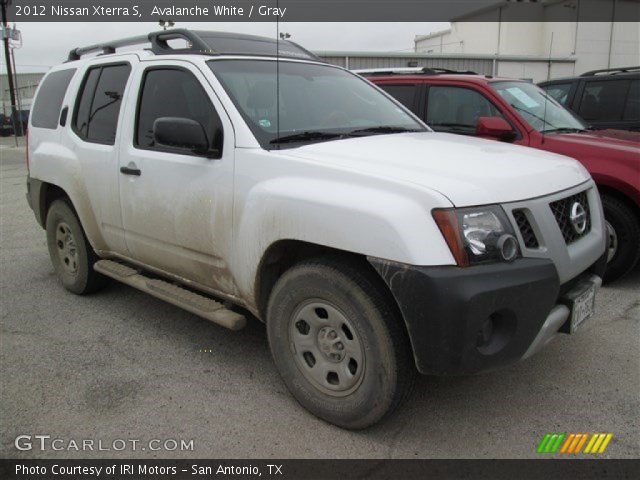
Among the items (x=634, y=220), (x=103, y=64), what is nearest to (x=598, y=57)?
(x=634, y=220)

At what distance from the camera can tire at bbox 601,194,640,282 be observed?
4.68 m

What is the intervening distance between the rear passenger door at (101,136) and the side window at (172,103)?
0.25 meters

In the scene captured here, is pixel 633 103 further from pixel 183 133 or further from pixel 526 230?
pixel 183 133

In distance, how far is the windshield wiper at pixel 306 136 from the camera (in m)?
3.11

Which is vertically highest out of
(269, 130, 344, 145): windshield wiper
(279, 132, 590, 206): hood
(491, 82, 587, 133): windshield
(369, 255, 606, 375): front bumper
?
(491, 82, 587, 133): windshield

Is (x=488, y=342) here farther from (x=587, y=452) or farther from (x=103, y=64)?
(x=103, y=64)

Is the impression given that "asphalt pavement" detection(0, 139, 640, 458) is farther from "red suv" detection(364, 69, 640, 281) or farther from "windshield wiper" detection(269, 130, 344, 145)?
"windshield wiper" detection(269, 130, 344, 145)

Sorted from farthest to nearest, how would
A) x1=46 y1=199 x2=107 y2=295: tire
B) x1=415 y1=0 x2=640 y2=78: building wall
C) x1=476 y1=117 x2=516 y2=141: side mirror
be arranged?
x1=415 y1=0 x2=640 y2=78: building wall → x1=476 y1=117 x2=516 y2=141: side mirror → x1=46 y1=199 x2=107 y2=295: tire

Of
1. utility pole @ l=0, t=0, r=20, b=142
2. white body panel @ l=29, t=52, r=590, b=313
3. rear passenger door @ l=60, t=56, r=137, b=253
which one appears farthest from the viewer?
utility pole @ l=0, t=0, r=20, b=142

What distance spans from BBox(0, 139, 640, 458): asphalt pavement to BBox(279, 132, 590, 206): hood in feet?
3.92

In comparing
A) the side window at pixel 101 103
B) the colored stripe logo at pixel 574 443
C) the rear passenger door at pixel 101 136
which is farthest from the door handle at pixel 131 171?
the colored stripe logo at pixel 574 443

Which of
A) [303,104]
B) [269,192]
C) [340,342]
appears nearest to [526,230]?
[340,342]

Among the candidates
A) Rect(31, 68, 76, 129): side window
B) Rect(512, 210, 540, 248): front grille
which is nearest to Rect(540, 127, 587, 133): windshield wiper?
Rect(512, 210, 540, 248): front grille

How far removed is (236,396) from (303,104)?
5.99ft
